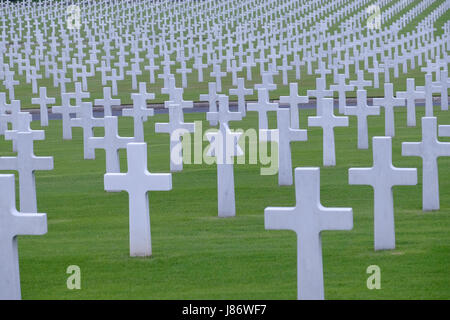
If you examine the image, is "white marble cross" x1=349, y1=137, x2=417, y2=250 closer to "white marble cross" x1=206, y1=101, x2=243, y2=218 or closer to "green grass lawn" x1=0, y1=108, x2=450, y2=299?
"green grass lawn" x1=0, y1=108, x2=450, y2=299

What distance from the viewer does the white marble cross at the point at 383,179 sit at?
9570 mm

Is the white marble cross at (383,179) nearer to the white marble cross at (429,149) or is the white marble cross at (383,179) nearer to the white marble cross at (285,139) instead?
the white marble cross at (429,149)

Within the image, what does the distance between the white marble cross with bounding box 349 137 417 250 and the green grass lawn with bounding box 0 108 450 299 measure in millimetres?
267

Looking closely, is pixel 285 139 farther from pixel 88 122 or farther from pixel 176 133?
pixel 88 122

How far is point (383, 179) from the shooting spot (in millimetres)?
9602

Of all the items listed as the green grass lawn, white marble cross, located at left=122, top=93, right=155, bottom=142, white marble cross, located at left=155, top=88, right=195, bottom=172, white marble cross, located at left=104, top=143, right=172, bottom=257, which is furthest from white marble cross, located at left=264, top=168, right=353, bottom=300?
white marble cross, located at left=122, top=93, right=155, bottom=142

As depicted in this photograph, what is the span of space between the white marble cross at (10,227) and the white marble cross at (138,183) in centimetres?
152

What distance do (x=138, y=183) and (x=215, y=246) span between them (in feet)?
3.76

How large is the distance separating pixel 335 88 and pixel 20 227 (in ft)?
49.5

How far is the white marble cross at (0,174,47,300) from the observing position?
26.6 ft

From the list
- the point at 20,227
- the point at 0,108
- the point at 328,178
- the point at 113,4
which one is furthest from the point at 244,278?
the point at 113,4

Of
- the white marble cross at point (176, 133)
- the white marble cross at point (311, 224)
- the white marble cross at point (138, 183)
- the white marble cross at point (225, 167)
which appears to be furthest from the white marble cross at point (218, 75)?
the white marble cross at point (311, 224)

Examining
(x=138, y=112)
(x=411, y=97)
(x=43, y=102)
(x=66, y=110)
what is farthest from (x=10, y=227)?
(x=43, y=102)
